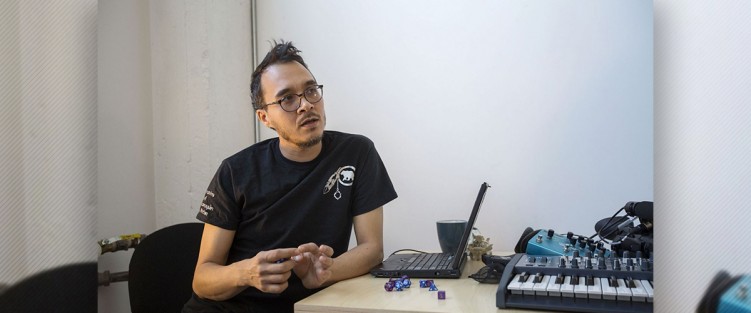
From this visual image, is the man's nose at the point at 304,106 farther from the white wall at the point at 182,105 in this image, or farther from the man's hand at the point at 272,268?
the white wall at the point at 182,105

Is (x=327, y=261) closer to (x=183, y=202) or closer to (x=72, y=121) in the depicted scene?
(x=72, y=121)

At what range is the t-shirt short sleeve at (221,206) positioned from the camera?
1.62 meters

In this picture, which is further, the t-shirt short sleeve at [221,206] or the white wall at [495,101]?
the white wall at [495,101]

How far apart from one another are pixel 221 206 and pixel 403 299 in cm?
75

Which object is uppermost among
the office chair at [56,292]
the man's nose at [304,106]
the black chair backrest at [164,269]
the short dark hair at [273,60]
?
the short dark hair at [273,60]

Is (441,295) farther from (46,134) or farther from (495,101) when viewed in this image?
(495,101)

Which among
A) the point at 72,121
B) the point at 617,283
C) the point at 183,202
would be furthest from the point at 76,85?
the point at 183,202

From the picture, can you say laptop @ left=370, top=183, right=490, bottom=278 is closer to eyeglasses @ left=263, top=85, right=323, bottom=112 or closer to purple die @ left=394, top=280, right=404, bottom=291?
purple die @ left=394, top=280, right=404, bottom=291

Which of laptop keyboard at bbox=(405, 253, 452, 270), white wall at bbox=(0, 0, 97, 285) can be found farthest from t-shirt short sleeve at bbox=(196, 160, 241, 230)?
white wall at bbox=(0, 0, 97, 285)

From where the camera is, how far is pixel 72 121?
0.79 meters

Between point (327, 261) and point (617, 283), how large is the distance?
678 mm

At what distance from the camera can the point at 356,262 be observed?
57.8 inches

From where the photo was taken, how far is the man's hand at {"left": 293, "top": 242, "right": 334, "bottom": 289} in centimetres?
134

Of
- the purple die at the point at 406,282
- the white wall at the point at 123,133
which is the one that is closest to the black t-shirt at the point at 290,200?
the purple die at the point at 406,282
